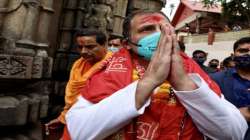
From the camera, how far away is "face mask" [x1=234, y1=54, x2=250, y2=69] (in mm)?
2758

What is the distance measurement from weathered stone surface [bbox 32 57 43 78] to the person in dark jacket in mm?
1278

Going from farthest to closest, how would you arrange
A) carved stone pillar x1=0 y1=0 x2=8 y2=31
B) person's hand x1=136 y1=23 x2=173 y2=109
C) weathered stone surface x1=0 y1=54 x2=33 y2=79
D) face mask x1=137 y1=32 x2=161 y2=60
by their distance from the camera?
carved stone pillar x1=0 y1=0 x2=8 y2=31, weathered stone surface x1=0 y1=54 x2=33 y2=79, face mask x1=137 y1=32 x2=161 y2=60, person's hand x1=136 y1=23 x2=173 y2=109

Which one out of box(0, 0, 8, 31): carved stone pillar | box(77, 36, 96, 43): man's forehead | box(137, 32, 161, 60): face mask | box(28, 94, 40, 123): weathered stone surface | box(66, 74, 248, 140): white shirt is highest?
box(0, 0, 8, 31): carved stone pillar

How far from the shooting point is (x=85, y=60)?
305 cm

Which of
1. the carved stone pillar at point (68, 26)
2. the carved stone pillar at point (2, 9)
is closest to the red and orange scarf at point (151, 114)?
the carved stone pillar at point (2, 9)

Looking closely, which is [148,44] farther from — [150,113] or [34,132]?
[34,132]

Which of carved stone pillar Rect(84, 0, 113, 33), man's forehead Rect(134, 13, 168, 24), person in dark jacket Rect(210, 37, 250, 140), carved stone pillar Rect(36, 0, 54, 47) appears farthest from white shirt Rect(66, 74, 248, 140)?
carved stone pillar Rect(84, 0, 113, 33)

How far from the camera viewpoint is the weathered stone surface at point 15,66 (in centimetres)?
288

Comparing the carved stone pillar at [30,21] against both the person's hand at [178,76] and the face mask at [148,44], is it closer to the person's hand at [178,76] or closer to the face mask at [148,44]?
the face mask at [148,44]

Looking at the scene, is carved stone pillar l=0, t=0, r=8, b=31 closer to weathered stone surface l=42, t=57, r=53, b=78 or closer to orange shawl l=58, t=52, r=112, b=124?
weathered stone surface l=42, t=57, r=53, b=78

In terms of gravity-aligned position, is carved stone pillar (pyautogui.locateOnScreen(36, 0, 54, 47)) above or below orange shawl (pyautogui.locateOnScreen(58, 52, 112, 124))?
above

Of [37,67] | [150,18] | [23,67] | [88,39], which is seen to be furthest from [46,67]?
[150,18]

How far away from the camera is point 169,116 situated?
148 centimetres

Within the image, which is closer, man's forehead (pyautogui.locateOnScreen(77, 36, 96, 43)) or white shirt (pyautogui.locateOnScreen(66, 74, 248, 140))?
white shirt (pyautogui.locateOnScreen(66, 74, 248, 140))
